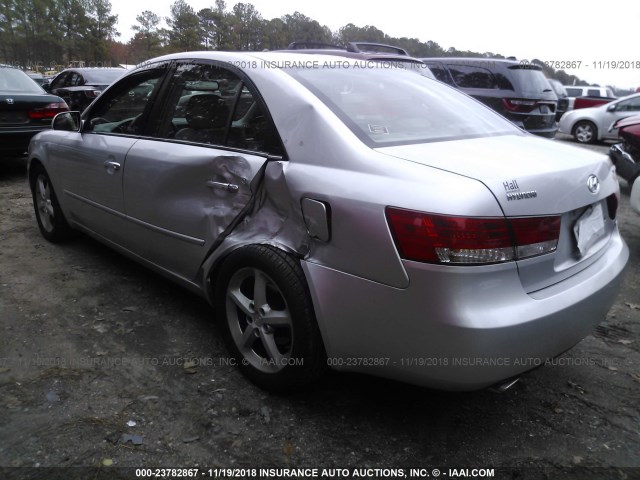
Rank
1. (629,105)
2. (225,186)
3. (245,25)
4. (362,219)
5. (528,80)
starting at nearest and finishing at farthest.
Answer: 1. (362,219)
2. (225,186)
3. (528,80)
4. (629,105)
5. (245,25)

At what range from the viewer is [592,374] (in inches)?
110

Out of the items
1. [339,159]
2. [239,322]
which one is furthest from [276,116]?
[239,322]

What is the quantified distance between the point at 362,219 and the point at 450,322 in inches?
19.5

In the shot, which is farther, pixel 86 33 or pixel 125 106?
pixel 86 33

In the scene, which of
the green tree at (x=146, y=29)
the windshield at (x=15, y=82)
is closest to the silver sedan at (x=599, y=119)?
the windshield at (x=15, y=82)

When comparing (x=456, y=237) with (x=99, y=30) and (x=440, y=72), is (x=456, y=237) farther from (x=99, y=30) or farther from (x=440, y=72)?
(x=99, y=30)

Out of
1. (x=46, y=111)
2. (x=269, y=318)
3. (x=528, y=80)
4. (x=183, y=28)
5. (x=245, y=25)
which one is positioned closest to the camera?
(x=269, y=318)

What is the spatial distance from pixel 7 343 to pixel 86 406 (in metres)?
0.89

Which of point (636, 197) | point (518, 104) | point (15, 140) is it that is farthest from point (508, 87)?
point (15, 140)

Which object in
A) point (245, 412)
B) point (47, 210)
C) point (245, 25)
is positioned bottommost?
point (245, 412)

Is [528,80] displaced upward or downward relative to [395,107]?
upward

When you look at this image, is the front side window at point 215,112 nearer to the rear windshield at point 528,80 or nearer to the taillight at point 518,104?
the taillight at point 518,104

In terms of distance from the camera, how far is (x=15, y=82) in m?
7.66

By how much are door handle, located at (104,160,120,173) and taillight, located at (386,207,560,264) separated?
215 cm
